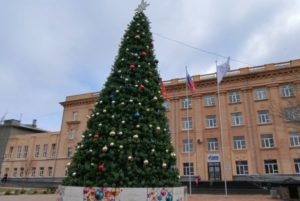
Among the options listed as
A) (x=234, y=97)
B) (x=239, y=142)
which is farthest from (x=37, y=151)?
(x=234, y=97)

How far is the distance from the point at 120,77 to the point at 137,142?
96.6 inches

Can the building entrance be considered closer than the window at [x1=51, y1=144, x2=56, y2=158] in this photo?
Yes

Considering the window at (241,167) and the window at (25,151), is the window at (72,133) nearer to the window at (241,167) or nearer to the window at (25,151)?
the window at (25,151)

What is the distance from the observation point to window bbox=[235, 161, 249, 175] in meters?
33.9

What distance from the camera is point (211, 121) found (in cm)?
3772

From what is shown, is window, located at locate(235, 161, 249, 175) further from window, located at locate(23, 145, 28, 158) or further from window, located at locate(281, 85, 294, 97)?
window, located at locate(23, 145, 28, 158)

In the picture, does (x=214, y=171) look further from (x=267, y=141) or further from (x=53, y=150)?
(x=53, y=150)

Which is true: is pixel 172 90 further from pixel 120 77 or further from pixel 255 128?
pixel 120 77

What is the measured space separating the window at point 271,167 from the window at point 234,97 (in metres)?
8.72

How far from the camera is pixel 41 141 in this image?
5128 centimetres

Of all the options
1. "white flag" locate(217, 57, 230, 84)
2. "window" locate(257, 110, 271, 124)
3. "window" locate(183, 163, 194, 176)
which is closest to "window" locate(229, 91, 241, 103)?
"window" locate(257, 110, 271, 124)

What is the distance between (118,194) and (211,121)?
31.9 meters

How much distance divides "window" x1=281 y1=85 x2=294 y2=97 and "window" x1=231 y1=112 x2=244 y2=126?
19.2ft

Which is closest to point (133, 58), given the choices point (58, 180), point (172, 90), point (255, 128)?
point (255, 128)
